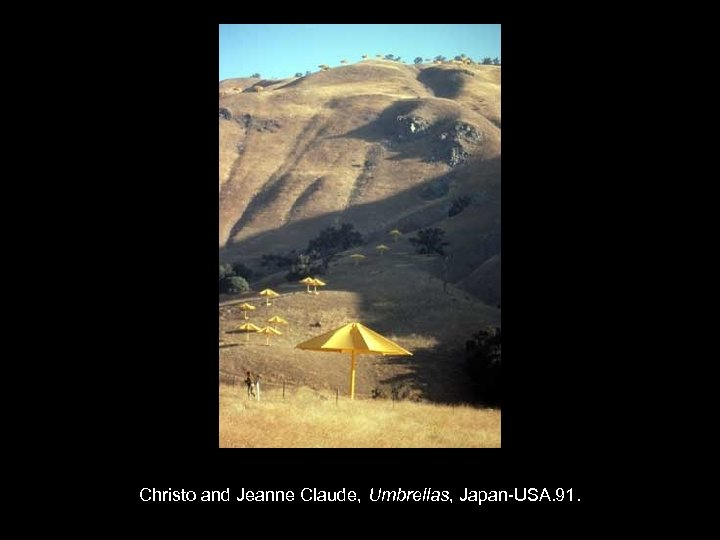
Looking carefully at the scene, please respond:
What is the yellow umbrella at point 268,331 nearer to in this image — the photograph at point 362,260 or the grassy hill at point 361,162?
the photograph at point 362,260

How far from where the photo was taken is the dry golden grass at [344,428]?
10547 mm

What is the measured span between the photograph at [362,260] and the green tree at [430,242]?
0.13m

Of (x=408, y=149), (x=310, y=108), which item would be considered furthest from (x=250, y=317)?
(x=310, y=108)

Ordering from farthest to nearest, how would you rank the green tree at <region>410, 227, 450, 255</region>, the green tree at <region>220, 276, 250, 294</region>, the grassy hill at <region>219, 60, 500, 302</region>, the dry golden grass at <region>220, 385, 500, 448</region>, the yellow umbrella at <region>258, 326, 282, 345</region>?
the grassy hill at <region>219, 60, 500, 302</region> < the green tree at <region>410, 227, 450, 255</region> < the green tree at <region>220, 276, 250, 294</region> < the yellow umbrella at <region>258, 326, 282, 345</region> < the dry golden grass at <region>220, 385, 500, 448</region>

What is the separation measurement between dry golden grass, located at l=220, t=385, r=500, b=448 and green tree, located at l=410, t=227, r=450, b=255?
132 feet

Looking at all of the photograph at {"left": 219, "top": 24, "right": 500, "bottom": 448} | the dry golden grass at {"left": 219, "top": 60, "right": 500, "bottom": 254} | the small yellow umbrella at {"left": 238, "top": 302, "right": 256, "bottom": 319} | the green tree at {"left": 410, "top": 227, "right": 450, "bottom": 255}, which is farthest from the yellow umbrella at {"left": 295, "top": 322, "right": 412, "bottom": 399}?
the dry golden grass at {"left": 219, "top": 60, "right": 500, "bottom": 254}

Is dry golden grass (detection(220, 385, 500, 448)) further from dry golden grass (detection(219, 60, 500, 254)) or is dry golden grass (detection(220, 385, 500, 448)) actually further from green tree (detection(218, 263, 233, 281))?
dry golden grass (detection(219, 60, 500, 254))

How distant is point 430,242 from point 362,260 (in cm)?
580

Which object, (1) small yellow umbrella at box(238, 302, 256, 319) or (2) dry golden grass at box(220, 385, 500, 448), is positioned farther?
(1) small yellow umbrella at box(238, 302, 256, 319)

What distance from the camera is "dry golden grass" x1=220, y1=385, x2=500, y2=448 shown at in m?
10.5

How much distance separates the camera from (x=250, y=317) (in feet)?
131

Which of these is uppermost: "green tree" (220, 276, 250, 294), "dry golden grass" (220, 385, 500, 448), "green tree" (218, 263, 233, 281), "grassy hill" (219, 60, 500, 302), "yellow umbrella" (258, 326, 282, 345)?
"grassy hill" (219, 60, 500, 302)

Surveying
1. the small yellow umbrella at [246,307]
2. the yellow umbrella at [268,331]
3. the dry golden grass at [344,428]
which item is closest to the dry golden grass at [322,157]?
the small yellow umbrella at [246,307]
